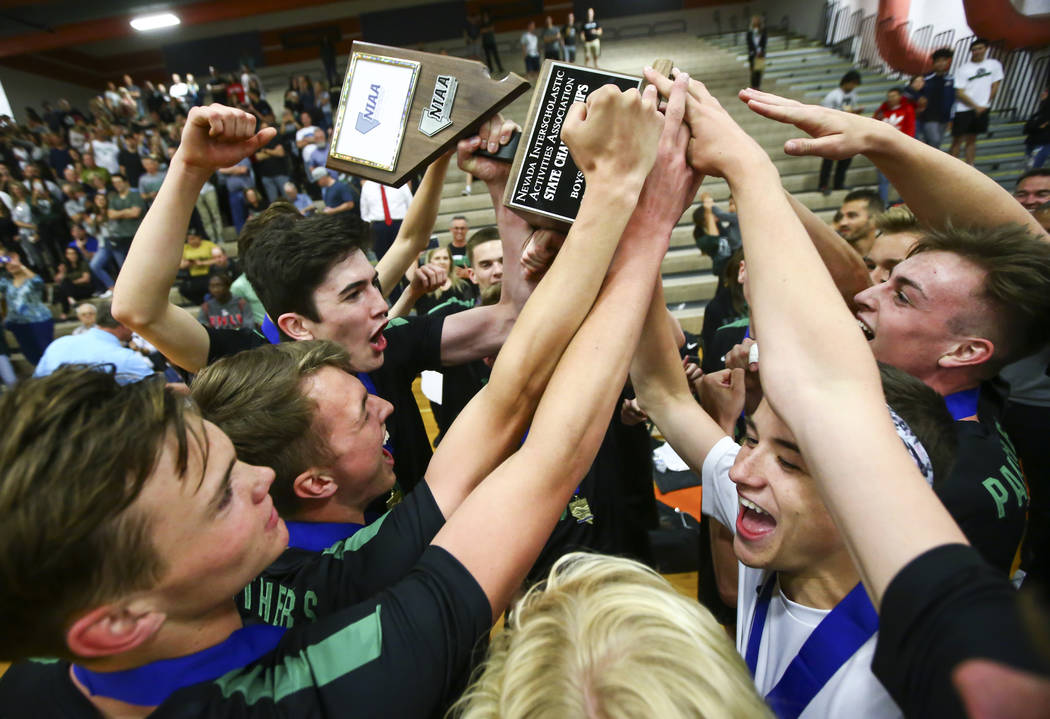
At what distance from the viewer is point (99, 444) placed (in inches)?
25.0

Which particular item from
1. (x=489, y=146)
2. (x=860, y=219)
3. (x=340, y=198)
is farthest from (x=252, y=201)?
(x=489, y=146)

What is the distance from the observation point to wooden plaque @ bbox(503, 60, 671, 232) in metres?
1.11

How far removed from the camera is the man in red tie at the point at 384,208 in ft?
21.4

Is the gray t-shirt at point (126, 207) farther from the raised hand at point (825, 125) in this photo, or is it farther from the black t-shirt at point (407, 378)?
the raised hand at point (825, 125)

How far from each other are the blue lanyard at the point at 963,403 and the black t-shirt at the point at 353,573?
1257 mm

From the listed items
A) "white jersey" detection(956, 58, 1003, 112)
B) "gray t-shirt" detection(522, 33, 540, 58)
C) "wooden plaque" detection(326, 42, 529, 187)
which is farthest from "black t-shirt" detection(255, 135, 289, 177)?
"white jersey" detection(956, 58, 1003, 112)

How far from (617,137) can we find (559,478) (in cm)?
54

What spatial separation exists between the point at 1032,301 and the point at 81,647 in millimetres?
1724

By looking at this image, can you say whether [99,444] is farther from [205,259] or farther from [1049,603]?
[205,259]

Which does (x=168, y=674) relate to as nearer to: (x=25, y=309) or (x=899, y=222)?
(x=899, y=222)

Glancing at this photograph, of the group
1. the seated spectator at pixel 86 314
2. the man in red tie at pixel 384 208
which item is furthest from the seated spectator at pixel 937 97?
the seated spectator at pixel 86 314

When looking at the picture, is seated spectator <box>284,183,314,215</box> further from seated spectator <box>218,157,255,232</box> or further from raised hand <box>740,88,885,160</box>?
raised hand <box>740,88,885,160</box>

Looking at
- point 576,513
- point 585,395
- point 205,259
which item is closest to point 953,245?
point 585,395

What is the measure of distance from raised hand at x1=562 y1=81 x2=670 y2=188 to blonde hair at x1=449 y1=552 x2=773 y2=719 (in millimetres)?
604
